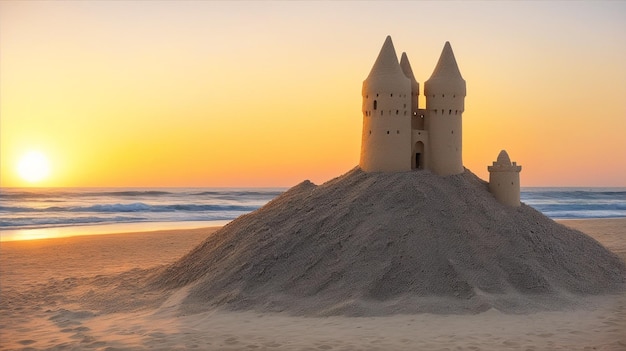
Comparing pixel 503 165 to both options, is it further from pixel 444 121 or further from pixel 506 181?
pixel 444 121

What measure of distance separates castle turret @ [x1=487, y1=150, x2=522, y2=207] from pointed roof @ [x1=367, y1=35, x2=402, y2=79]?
13.5 ft

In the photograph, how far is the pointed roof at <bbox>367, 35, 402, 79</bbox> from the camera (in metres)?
16.7

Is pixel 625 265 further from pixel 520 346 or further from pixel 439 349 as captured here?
pixel 439 349

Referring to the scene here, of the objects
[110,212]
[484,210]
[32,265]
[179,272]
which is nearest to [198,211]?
[110,212]

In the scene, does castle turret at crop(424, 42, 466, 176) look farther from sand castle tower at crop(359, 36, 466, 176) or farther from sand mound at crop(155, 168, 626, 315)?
sand mound at crop(155, 168, 626, 315)

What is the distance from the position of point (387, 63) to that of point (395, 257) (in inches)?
231

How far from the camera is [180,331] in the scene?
1184cm

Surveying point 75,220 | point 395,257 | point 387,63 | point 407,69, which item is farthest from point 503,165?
point 75,220

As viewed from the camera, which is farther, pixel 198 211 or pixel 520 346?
pixel 198 211

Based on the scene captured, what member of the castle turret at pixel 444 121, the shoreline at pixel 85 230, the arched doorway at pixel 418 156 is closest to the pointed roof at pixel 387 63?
the castle turret at pixel 444 121

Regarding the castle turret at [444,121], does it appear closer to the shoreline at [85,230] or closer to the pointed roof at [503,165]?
the pointed roof at [503,165]

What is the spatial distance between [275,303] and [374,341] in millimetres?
3359

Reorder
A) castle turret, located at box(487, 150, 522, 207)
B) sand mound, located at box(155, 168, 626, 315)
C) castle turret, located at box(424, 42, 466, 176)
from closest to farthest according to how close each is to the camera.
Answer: sand mound, located at box(155, 168, 626, 315), castle turret, located at box(424, 42, 466, 176), castle turret, located at box(487, 150, 522, 207)

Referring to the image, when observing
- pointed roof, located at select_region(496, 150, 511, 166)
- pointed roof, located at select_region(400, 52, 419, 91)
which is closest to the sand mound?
pointed roof, located at select_region(496, 150, 511, 166)
